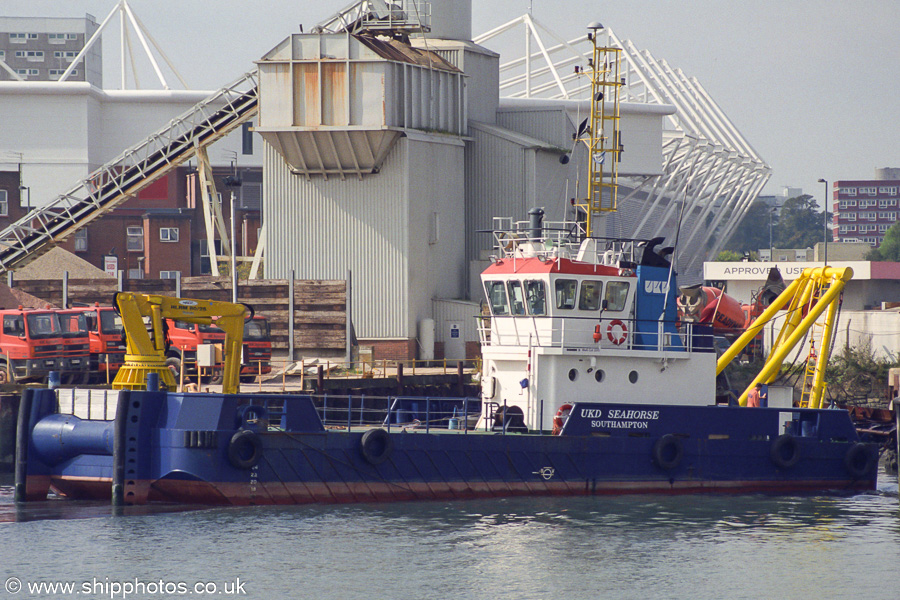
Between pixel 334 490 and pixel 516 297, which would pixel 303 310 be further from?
pixel 334 490

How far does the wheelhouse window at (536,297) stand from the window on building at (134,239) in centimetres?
4091

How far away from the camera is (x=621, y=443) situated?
25297 millimetres

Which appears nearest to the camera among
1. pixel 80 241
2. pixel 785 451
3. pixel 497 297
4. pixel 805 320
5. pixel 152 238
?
pixel 497 297

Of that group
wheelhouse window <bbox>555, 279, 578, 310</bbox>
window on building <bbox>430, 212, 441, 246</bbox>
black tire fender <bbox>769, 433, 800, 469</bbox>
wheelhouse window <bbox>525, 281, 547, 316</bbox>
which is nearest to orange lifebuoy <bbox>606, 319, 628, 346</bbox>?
wheelhouse window <bbox>555, 279, 578, 310</bbox>

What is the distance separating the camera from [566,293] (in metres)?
25.5

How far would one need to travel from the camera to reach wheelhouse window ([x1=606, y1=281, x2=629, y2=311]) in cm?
2594

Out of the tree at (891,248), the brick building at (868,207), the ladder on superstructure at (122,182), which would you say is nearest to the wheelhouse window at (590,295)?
the ladder on superstructure at (122,182)

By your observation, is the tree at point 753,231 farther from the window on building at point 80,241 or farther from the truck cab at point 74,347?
the truck cab at point 74,347

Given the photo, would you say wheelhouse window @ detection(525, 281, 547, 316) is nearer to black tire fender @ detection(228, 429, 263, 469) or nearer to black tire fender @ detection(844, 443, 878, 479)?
black tire fender @ detection(228, 429, 263, 469)

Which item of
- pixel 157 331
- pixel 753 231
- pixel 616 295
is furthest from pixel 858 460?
pixel 753 231

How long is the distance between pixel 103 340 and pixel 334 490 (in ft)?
47.2

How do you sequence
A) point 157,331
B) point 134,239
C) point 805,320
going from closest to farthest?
1. point 157,331
2. point 805,320
3. point 134,239

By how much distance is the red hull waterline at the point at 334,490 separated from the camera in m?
22.7

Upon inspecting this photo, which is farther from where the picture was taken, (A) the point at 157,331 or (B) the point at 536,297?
(B) the point at 536,297
